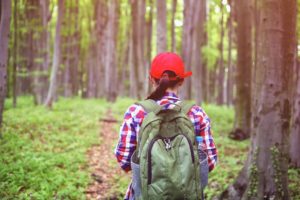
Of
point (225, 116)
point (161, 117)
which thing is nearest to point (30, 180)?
point (161, 117)

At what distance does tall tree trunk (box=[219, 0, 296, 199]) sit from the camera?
540cm

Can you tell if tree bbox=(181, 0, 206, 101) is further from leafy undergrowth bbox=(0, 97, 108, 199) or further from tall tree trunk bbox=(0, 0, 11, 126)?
tall tree trunk bbox=(0, 0, 11, 126)

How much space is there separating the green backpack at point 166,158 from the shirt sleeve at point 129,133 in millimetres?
93

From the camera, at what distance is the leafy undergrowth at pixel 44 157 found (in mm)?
6899

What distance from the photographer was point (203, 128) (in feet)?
10.3

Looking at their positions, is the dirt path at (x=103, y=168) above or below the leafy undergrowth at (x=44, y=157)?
below

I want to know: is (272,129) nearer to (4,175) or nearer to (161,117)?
(161,117)

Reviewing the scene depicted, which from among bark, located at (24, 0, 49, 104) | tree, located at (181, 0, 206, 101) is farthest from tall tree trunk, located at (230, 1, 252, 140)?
bark, located at (24, 0, 49, 104)

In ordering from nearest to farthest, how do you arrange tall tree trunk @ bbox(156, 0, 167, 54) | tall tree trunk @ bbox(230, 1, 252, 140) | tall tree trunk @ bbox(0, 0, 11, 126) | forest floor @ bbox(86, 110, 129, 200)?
forest floor @ bbox(86, 110, 129, 200) < tall tree trunk @ bbox(0, 0, 11, 126) < tall tree trunk @ bbox(230, 1, 252, 140) < tall tree trunk @ bbox(156, 0, 167, 54)

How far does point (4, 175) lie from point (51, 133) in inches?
178

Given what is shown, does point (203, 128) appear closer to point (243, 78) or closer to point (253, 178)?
point (253, 178)

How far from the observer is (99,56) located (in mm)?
32031

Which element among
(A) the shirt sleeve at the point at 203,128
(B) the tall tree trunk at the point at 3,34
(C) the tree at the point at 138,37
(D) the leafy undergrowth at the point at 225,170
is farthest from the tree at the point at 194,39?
(A) the shirt sleeve at the point at 203,128

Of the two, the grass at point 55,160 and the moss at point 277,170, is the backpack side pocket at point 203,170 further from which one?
the grass at point 55,160
